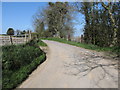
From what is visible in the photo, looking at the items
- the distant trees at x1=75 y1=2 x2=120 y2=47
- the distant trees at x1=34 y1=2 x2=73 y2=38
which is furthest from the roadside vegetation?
the distant trees at x1=34 y1=2 x2=73 y2=38

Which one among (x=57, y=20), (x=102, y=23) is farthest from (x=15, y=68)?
(x=57, y=20)

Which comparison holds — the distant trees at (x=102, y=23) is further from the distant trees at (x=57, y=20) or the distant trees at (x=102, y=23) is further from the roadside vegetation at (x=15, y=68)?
the distant trees at (x=57, y=20)

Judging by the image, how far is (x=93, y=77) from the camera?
24.1ft

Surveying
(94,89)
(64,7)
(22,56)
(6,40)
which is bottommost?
(94,89)

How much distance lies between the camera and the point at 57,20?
46938 mm

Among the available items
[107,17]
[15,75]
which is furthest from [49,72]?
[107,17]

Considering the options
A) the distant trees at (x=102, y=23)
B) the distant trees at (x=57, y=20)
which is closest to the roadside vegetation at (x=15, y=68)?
the distant trees at (x=102, y=23)

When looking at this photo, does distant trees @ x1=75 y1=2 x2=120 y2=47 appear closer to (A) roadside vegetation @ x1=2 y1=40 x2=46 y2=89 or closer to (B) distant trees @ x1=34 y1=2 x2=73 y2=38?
(A) roadside vegetation @ x1=2 y1=40 x2=46 y2=89

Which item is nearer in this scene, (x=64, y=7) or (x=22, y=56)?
(x=22, y=56)

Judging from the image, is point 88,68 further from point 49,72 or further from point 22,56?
point 22,56

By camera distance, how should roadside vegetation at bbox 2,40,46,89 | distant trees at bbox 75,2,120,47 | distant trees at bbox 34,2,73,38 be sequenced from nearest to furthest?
1. roadside vegetation at bbox 2,40,46,89
2. distant trees at bbox 75,2,120,47
3. distant trees at bbox 34,2,73,38

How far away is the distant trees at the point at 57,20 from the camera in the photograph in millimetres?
45375

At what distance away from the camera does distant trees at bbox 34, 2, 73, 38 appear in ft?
149

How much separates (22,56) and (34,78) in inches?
88.2
